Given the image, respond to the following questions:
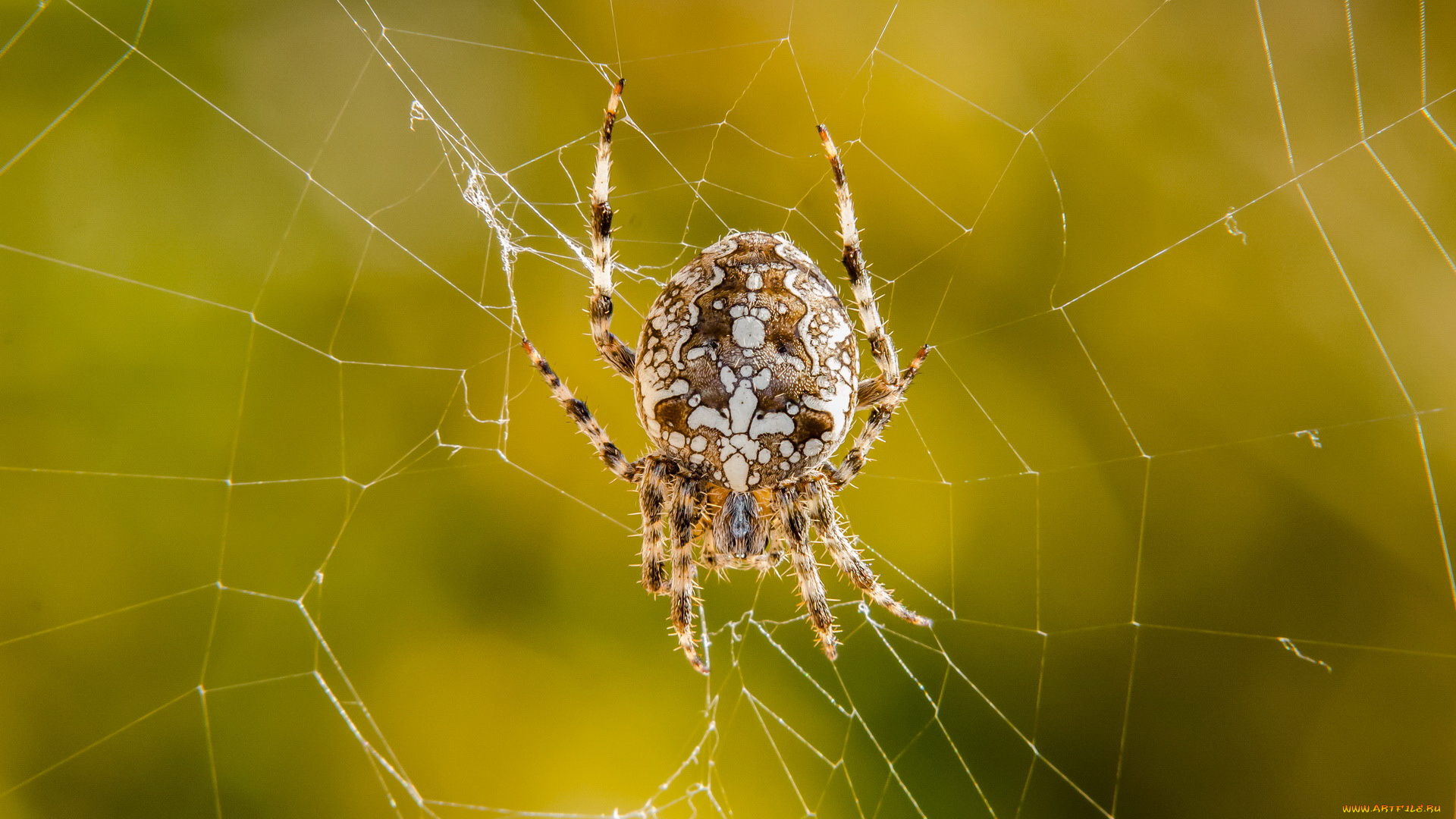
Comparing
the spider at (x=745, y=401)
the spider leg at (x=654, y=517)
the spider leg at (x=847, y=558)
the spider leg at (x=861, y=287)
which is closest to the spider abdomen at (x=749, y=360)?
the spider at (x=745, y=401)

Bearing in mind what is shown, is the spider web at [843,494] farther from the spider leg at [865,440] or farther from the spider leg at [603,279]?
the spider leg at [865,440]

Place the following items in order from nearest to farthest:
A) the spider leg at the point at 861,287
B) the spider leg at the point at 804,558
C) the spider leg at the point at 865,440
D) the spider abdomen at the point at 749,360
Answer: the spider abdomen at the point at 749,360 < the spider leg at the point at 861,287 < the spider leg at the point at 865,440 < the spider leg at the point at 804,558

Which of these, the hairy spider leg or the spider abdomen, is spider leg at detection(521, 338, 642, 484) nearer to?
the spider abdomen

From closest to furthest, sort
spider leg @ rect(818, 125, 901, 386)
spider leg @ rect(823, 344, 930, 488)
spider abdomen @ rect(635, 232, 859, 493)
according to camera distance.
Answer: spider abdomen @ rect(635, 232, 859, 493), spider leg @ rect(818, 125, 901, 386), spider leg @ rect(823, 344, 930, 488)

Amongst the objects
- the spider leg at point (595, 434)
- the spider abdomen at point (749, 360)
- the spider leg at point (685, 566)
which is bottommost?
the spider leg at point (685, 566)

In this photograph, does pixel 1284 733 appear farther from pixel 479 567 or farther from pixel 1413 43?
pixel 479 567

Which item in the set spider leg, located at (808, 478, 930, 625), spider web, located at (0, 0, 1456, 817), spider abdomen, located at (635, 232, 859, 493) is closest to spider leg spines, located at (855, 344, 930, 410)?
spider abdomen, located at (635, 232, 859, 493)

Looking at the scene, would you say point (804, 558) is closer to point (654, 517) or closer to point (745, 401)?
point (654, 517)
